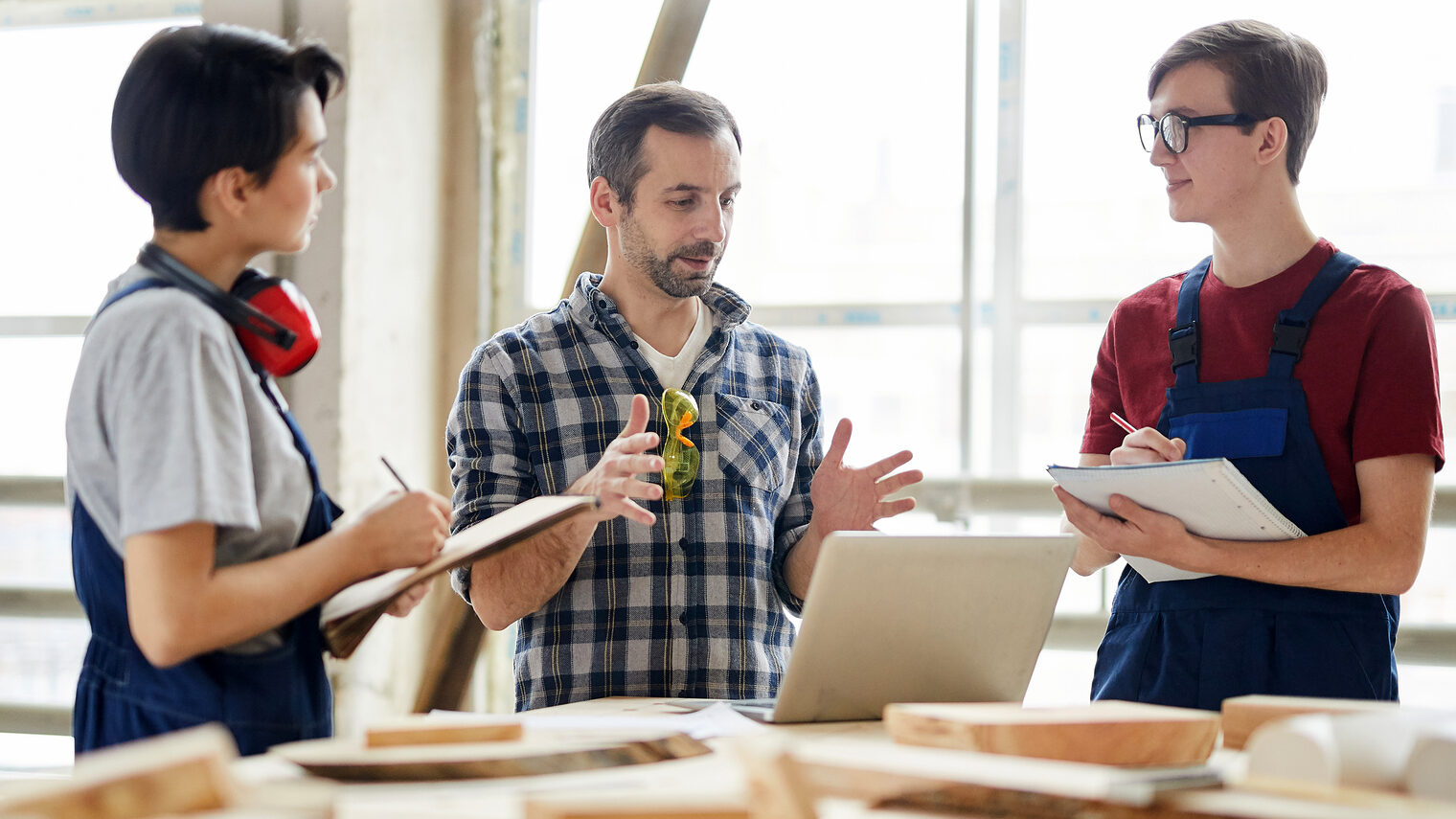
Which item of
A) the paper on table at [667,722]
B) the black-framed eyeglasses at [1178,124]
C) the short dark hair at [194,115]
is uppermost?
the black-framed eyeglasses at [1178,124]

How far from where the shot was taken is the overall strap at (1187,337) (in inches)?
71.3

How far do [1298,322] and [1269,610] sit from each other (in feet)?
1.42

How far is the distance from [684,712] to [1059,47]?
2511 millimetres

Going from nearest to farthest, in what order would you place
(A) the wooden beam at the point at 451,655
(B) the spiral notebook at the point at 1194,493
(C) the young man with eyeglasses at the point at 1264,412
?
1. (B) the spiral notebook at the point at 1194,493
2. (C) the young man with eyeglasses at the point at 1264,412
3. (A) the wooden beam at the point at 451,655

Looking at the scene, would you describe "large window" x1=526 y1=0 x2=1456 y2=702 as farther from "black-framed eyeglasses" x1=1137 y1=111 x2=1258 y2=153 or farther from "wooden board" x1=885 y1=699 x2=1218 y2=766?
"wooden board" x1=885 y1=699 x2=1218 y2=766

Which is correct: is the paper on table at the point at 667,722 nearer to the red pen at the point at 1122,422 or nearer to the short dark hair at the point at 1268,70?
the red pen at the point at 1122,422

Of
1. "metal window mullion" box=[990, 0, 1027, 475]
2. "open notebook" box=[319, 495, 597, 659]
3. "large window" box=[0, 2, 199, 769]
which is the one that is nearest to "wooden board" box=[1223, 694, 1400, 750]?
"open notebook" box=[319, 495, 597, 659]

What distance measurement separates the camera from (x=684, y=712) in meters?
1.44

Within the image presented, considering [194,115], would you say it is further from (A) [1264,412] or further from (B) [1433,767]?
(A) [1264,412]

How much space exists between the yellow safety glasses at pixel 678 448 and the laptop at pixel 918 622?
0.52 meters

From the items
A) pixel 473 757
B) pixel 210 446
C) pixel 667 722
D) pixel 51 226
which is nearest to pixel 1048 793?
pixel 473 757

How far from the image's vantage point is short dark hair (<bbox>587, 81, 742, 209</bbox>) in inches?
79.1

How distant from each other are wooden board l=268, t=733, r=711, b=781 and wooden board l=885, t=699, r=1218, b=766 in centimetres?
22

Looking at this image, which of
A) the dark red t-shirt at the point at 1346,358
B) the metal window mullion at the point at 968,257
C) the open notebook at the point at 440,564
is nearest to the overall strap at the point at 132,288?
the open notebook at the point at 440,564
